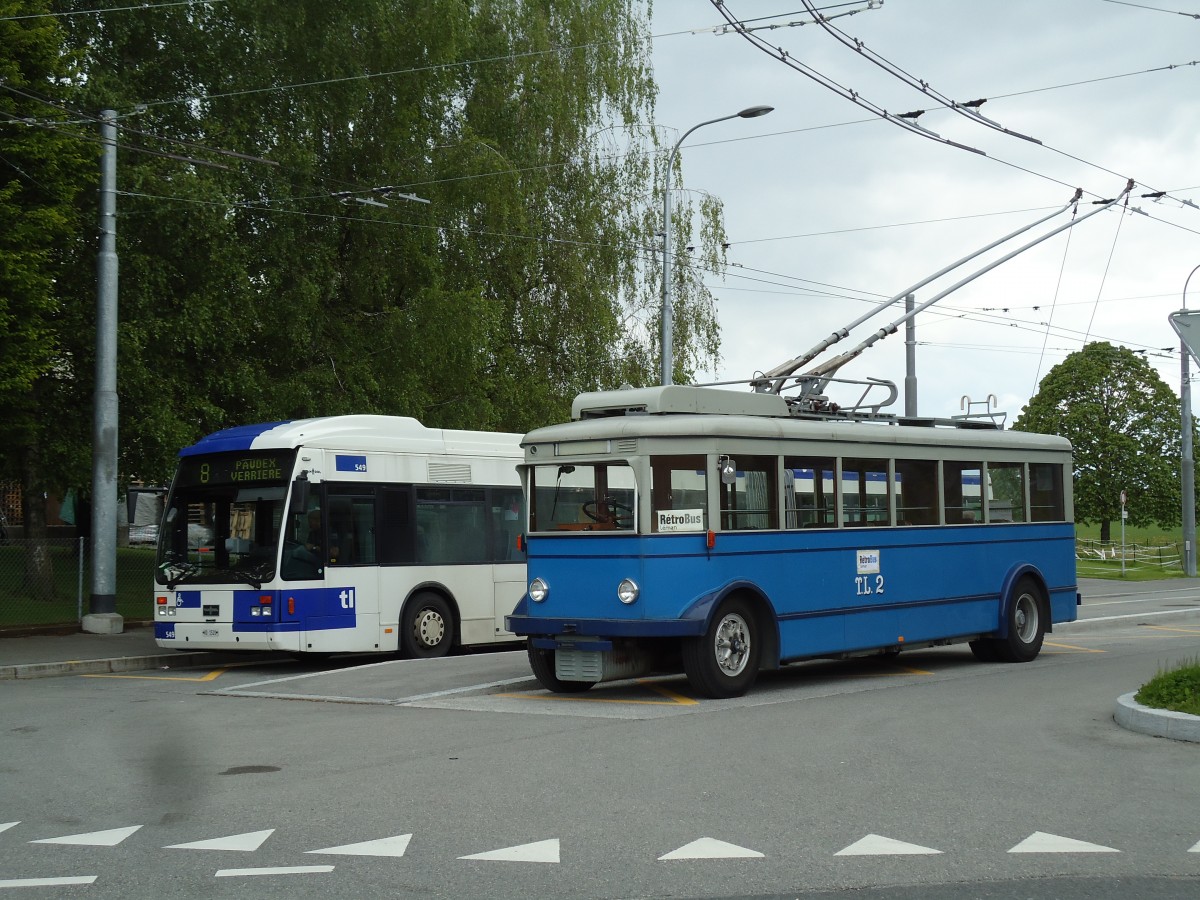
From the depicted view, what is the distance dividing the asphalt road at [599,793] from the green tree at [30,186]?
8.03 metres

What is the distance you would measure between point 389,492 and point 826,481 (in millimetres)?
6255

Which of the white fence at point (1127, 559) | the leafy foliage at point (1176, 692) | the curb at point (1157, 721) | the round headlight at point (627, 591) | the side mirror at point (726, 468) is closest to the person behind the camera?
the curb at point (1157, 721)

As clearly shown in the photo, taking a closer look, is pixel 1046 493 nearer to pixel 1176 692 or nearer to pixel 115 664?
pixel 1176 692

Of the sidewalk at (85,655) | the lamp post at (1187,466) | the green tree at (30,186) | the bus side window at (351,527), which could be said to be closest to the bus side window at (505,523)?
the bus side window at (351,527)

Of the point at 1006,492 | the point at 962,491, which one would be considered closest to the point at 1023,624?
the point at 1006,492

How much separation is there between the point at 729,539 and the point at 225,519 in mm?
7046

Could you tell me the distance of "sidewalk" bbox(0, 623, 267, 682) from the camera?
1773cm

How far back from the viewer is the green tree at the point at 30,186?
2120 cm

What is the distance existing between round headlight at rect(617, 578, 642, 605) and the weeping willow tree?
1237cm

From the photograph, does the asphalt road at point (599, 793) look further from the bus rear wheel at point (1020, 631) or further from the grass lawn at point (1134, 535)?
the grass lawn at point (1134, 535)

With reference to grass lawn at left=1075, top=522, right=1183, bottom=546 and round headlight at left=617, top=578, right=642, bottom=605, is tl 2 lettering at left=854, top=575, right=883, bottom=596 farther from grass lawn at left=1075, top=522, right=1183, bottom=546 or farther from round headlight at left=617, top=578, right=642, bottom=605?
grass lawn at left=1075, top=522, right=1183, bottom=546

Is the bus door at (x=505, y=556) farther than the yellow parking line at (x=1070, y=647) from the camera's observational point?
Yes

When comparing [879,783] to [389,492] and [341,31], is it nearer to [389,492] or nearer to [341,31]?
[389,492]

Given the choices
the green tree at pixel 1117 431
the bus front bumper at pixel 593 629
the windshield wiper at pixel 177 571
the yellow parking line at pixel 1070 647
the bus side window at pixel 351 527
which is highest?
the green tree at pixel 1117 431
